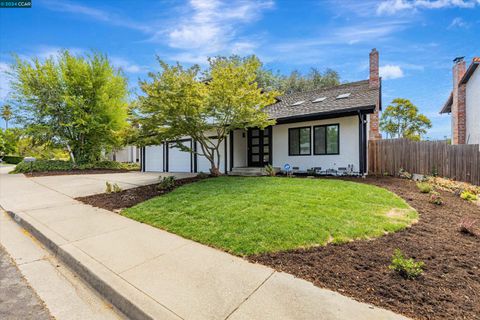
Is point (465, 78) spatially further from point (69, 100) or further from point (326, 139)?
point (69, 100)

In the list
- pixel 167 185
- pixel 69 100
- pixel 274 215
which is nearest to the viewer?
pixel 274 215

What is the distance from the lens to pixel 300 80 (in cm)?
2616

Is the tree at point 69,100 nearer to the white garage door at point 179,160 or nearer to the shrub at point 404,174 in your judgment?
the white garage door at point 179,160

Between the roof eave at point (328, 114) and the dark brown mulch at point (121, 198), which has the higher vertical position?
the roof eave at point (328, 114)

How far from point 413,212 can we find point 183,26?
9.78 meters

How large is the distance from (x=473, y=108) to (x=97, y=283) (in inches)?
743

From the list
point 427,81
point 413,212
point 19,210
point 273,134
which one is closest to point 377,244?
point 413,212

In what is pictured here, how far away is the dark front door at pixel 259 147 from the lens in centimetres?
1248

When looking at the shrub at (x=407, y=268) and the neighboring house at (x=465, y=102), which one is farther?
the neighboring house at (x=465, y=102)

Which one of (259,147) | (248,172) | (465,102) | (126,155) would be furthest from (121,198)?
(126,155)

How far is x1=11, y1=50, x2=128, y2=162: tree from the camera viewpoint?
16.1 meters

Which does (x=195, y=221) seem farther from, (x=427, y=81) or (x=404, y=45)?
(x=427, y=81)

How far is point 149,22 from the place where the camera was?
969 cm

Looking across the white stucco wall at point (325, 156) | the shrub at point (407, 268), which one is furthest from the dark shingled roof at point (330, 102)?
the shrub at point (407, 268)
